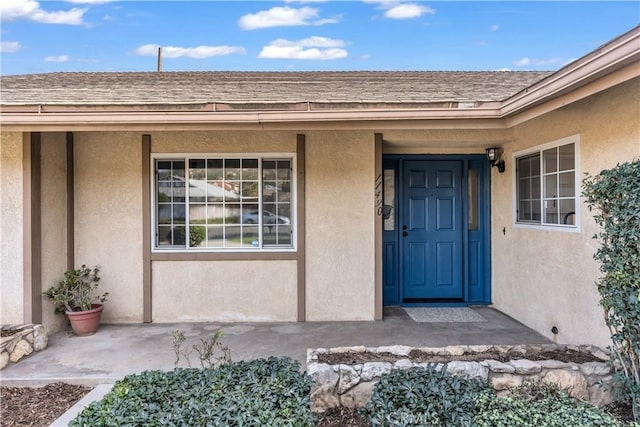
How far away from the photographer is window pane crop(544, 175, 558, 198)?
13.8 ft

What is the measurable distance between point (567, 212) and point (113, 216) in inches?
211

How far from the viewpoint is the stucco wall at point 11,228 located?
4.21 meters

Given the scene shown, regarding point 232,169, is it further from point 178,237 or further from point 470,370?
point 470,370

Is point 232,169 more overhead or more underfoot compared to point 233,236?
more overhead

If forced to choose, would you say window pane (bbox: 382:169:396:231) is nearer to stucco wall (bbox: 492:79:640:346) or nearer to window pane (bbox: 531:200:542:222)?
stucco wall (bbox: 492:79:640:346)

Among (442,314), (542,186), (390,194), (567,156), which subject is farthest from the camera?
(390,194)

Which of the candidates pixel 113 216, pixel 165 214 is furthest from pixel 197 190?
pixel 113 216

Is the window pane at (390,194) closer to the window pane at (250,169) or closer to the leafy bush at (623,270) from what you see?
the window pane at (250,169)

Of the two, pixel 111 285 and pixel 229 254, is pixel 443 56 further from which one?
pixel 111 285

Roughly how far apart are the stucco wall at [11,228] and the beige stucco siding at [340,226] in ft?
10.6

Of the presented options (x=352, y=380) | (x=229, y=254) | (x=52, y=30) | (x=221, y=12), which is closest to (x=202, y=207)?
(x=229, y=254)

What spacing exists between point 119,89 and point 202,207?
1912 millimetres

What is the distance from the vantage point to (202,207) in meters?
5.12

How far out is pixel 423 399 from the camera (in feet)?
7.84
